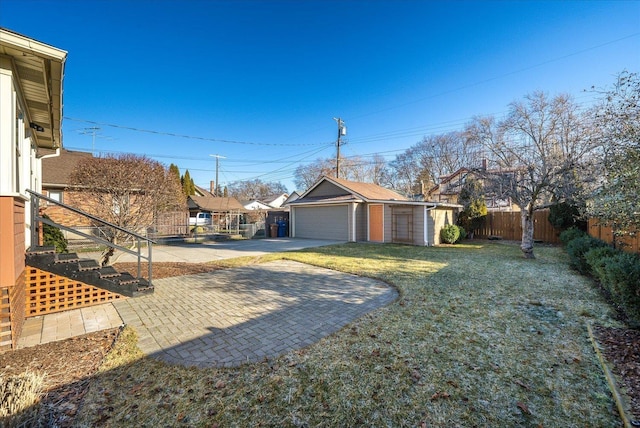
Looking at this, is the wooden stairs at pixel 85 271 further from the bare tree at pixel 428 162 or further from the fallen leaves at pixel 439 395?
the bare tree at pixel 428 162

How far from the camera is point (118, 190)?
7.42 m

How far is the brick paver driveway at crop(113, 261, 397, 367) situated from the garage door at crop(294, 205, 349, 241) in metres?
9.77

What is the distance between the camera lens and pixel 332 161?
122 ft

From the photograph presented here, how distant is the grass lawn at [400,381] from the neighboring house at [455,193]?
27.9ft

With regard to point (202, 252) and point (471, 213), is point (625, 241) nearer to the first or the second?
point (471, 213)

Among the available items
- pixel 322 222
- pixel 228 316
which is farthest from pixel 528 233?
pixel 322 222

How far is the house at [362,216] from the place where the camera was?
1500cm

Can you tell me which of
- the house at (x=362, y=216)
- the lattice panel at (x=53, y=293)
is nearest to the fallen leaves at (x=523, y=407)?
the lattice panel at (x=53, y=293)

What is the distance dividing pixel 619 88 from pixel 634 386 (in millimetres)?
4724

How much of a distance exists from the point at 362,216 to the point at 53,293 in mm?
14679

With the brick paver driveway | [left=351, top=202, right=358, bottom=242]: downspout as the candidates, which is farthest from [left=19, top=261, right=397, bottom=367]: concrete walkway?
[left=351, top=202, right=358, bottom=242]: downspout

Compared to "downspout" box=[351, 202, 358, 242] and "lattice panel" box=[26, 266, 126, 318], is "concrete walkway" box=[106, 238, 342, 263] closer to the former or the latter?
"downspout" box=[351, 202, 358, 242]

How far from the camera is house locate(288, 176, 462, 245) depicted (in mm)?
14999

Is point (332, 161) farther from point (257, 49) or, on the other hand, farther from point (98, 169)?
point (98, 169)
